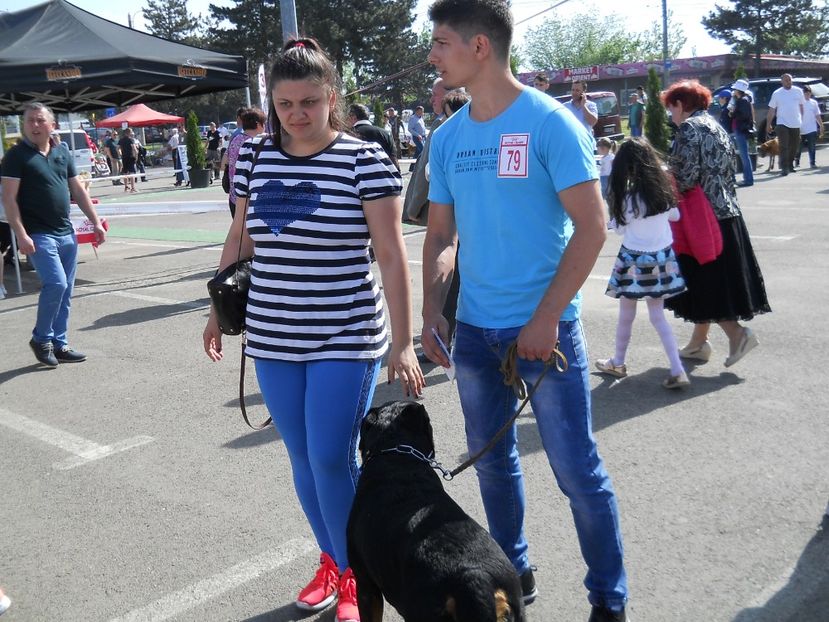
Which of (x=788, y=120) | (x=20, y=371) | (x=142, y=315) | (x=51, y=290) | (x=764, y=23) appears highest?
(x=764, y=23)

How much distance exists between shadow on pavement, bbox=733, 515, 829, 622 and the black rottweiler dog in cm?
120

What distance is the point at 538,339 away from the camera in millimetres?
2395

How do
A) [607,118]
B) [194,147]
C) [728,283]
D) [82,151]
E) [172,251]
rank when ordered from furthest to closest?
[82,151], [607,118], [194,147], [172,251], [728,283]

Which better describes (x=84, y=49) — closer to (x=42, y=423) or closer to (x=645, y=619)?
(x=42, y=423)

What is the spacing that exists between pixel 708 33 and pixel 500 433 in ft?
226

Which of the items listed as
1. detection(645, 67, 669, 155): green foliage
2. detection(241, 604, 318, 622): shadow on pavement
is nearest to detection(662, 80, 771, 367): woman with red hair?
detection(241, 604, 318, 622): shadow on pavement

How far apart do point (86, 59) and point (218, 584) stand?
8843mm

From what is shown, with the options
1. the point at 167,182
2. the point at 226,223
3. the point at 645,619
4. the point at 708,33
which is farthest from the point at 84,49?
the point at 708,33

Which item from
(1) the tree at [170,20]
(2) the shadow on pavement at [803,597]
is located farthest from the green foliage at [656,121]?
(1) the tree at [170,20]

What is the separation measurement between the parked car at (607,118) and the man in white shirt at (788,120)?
30.9 feet

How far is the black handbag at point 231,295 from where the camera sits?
2.99m

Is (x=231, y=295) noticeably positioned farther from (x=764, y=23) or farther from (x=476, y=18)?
(x=764, y=23)

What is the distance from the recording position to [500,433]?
2.70 metres

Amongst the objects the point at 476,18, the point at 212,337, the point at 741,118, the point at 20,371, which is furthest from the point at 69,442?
the point at 741,118
